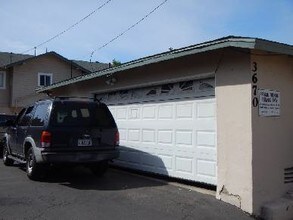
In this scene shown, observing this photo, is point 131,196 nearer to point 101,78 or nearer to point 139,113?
point 139,113

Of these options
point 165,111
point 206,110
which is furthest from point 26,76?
point 206,110

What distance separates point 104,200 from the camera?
811 centimetres

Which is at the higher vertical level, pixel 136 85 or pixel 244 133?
pixel 136 85

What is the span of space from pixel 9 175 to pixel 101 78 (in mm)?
4091

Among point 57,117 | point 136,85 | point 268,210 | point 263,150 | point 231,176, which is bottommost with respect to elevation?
point 268,210

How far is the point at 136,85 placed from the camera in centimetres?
1143

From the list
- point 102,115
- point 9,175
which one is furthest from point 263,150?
point 9,175

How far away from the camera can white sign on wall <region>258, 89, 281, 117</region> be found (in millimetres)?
7957

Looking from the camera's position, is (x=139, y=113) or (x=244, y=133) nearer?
(x=244, y=133)

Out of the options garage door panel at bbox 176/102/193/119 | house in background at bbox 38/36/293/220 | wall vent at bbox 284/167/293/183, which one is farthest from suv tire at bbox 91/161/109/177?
wall vent at bbox 284/167/293/183

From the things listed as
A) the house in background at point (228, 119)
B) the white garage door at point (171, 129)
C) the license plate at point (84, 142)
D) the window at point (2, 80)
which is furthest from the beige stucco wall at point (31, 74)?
the license plate at point (84, 142)

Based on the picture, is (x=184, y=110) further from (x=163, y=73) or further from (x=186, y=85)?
(x=163, y=73)

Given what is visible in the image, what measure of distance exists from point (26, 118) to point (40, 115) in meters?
1.17

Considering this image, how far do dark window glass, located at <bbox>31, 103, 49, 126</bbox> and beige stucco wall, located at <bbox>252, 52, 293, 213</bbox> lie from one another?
4.67 metres
